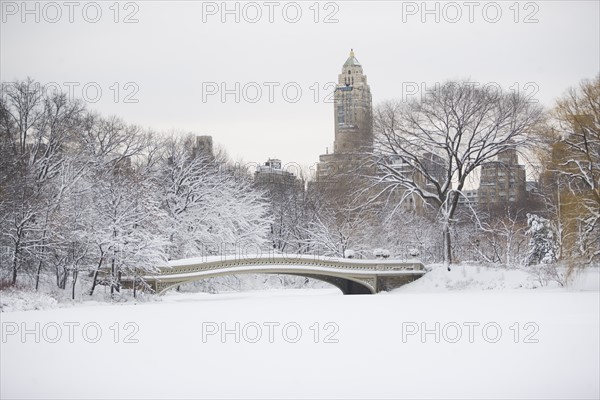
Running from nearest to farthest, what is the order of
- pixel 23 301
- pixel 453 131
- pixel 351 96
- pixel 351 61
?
1. pixel 23 301
2. pixel 453 131
3. pixel 351 96
4. pixel 351 61

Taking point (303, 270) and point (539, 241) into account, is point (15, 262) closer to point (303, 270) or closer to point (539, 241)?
point (303, 270)

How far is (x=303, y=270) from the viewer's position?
4147 centimetres

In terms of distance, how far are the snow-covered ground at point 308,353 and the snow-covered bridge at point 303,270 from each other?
10967 mm

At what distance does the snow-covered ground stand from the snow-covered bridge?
36.0 ft

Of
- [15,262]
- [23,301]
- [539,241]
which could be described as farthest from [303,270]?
[23,301]

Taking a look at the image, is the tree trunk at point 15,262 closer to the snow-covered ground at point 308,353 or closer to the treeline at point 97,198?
the treeline at point 97,198

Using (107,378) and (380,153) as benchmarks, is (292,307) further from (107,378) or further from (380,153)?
(380,153)

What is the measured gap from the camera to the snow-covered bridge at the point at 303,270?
3825cm

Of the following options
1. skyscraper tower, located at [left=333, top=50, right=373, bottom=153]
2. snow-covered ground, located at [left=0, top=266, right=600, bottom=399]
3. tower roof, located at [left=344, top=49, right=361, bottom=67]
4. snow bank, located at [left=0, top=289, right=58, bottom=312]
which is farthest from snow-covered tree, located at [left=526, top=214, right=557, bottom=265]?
tower roof, located at [left=344, top=49, right=361, bottom=67]

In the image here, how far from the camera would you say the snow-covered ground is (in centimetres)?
1355

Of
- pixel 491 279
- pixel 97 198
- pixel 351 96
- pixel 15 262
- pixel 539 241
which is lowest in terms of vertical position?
pixel 491 279

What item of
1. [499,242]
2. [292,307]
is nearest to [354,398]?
[292,307]

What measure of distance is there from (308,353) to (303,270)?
24.7 meters

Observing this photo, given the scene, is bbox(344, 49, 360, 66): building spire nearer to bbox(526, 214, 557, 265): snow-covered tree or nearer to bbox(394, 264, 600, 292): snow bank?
bbox(526, 214, 557, 265): snow-covered tree
